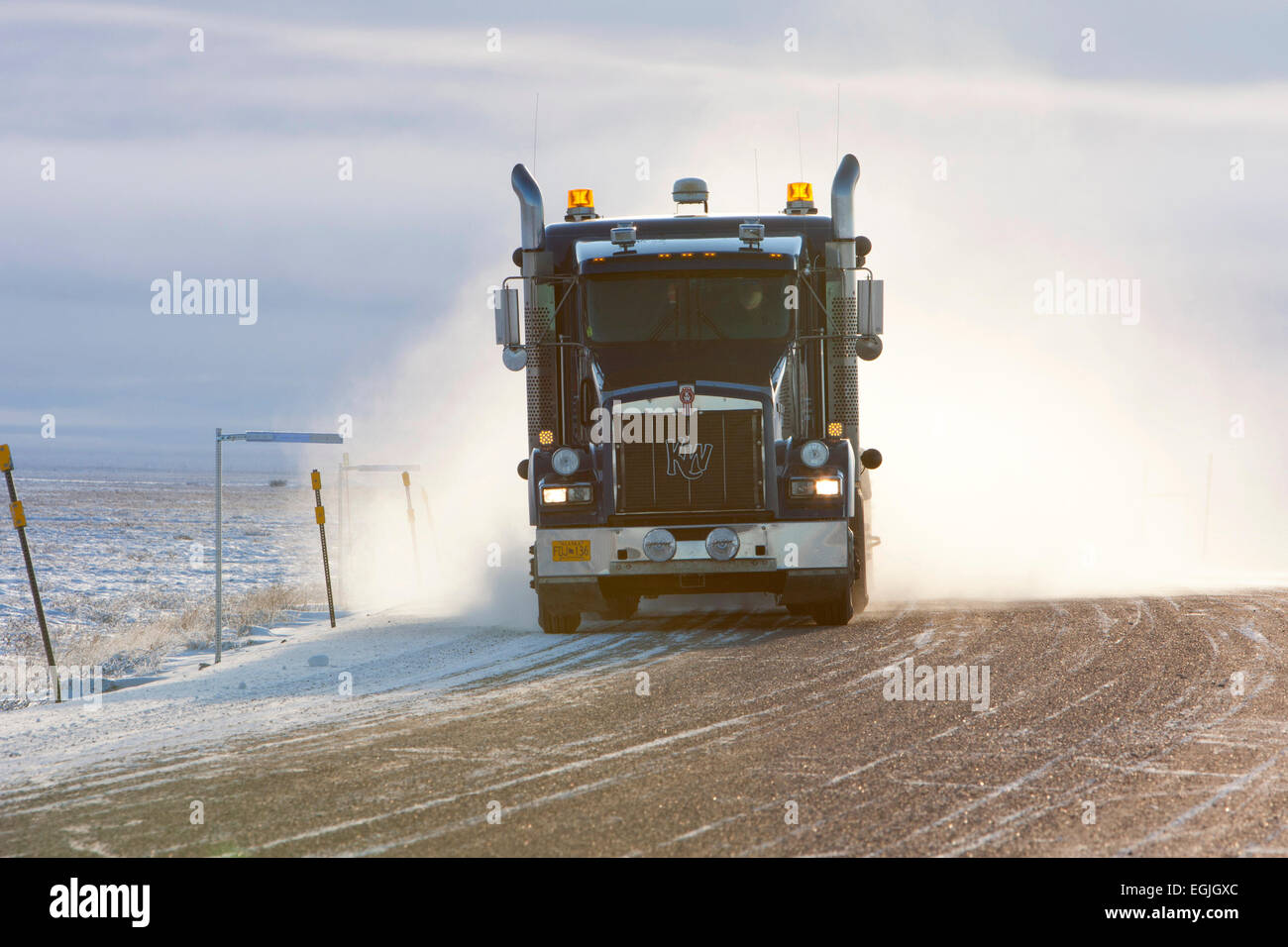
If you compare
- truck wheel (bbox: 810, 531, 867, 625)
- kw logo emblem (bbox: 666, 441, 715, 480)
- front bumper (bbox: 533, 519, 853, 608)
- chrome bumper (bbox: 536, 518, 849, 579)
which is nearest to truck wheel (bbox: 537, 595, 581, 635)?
front bumper (bbox: 533, 519, 853, 608)

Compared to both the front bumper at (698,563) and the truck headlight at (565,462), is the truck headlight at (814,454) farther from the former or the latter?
the truck headlight at (565,462)

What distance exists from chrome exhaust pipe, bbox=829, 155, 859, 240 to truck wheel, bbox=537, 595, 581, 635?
16.0ft

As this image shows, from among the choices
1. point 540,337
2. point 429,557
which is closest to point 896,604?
point 540,337

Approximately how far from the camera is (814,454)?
41.6ft

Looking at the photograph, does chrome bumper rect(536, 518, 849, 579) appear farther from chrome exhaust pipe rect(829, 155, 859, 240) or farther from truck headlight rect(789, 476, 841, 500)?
chrome exhaust pipe rect(829, 155, 859, 240)

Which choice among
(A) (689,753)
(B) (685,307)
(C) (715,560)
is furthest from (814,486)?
(A) (689,753)

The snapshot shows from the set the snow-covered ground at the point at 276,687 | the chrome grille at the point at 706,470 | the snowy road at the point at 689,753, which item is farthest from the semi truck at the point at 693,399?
the snow-covered ground at the point at 276,687

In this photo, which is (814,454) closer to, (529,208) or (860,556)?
(860,556)

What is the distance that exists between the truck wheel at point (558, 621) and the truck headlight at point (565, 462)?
1.51 m

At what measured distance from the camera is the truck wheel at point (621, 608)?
13.8m

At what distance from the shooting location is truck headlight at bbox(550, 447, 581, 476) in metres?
12.6

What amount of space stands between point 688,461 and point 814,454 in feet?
4.20

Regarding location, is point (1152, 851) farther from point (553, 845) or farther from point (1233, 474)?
point (1233, 474)
